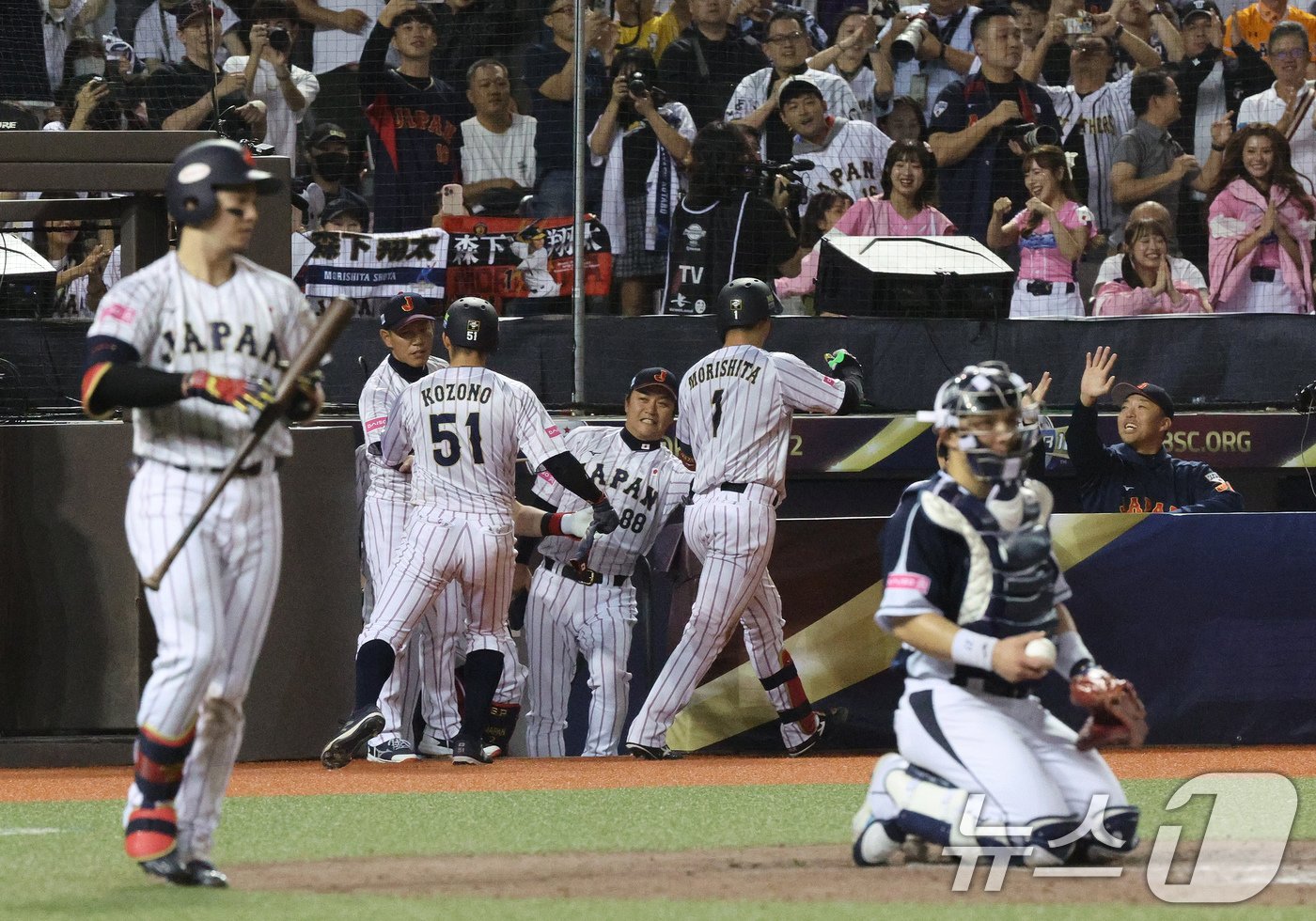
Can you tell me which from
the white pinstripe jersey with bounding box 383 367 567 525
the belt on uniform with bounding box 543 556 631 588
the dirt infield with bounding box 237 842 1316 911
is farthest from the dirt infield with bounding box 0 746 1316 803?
the dirt infield with bounding box 237 842 1316 911

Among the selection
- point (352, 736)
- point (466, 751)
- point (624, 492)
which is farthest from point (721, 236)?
point (352, 736)

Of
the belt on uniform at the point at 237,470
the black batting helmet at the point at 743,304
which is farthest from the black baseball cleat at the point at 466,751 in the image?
the belt on uniform at the point at 237,470

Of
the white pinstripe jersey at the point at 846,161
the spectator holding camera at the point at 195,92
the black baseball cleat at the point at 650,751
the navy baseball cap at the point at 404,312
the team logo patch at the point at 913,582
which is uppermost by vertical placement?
the spectator holding camera at the point at 195,92

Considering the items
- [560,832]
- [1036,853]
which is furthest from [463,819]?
[1036,853]

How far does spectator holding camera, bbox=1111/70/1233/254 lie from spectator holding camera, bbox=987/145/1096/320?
291 mm

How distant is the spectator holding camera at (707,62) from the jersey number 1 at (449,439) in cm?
330

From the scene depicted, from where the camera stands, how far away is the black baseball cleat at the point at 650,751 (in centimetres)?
792

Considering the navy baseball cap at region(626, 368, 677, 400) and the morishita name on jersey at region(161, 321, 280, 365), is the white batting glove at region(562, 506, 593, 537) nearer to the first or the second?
the navy baseball cap at region(626, 368, 677, 400)

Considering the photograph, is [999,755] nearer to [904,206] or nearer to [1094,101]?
[904,206]

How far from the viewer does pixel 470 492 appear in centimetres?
776

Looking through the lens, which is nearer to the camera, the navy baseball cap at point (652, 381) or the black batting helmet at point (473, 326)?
the black batting helmet at point (473, 326)

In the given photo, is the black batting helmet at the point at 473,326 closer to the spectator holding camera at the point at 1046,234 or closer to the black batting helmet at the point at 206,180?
the black batting helmet at the point at 206,180

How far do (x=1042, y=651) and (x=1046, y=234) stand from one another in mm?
6434

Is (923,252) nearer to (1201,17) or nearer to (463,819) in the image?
(1201,17)
